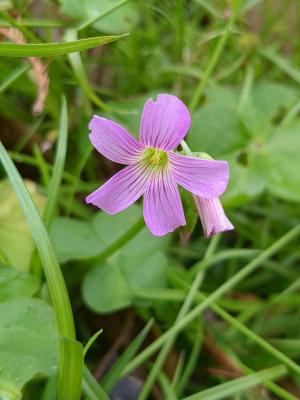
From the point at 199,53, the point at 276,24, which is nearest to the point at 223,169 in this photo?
the point at 199,53

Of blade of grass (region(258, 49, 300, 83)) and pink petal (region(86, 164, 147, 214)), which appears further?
blade of grass (region(258, 49, 300, 83))

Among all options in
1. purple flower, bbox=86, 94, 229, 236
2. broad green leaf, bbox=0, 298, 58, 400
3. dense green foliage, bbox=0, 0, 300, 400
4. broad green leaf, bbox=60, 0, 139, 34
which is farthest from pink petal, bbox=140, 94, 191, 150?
broad green leaf, bbox=60, 0, 139, 34

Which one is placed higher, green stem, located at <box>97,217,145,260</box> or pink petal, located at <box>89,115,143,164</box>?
pink petal, located at <box>89,115,143,164</box>

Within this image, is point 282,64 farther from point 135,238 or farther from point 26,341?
point 26,341

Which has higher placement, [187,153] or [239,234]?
[187,153]

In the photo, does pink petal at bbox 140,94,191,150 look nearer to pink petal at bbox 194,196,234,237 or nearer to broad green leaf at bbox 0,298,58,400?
pink petal at bbox 194,196,234,237

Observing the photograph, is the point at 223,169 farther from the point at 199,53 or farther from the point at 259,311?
the point at 199,53
